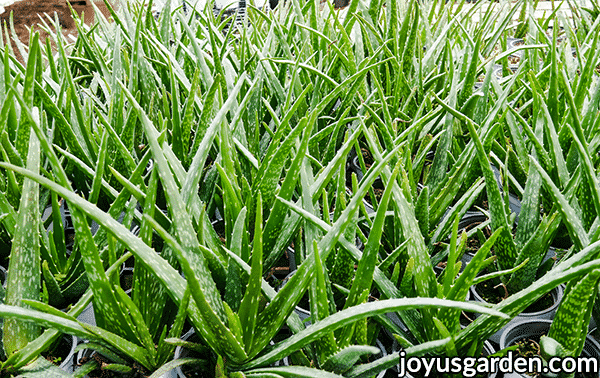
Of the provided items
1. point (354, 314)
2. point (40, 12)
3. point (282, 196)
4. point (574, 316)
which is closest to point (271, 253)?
point (282, 196)

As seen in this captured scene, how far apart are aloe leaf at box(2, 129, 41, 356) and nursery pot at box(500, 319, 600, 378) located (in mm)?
487

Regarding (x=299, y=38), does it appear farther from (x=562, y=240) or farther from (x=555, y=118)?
(x=562, y=240)

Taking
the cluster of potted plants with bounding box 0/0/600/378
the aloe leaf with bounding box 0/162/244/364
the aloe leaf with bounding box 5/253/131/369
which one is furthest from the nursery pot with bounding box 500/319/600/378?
the aloe leaf with bounding box 5/253/131/369

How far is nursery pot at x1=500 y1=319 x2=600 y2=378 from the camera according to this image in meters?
0.49

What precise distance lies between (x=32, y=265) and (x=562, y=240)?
0.69 m

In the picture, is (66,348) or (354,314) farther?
(66,348)

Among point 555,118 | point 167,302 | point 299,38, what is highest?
point 299,38

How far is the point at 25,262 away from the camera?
0.43 metres

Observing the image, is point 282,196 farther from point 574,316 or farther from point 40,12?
point 40,12

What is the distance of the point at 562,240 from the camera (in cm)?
65

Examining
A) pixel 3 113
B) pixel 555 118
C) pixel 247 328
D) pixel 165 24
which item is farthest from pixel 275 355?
pixel 165 24

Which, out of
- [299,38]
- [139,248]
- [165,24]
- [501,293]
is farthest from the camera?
[299,38]

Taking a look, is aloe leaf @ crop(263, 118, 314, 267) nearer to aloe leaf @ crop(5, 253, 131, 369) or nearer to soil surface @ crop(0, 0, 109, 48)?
aloe leaf @ crop(5, 253, 131, 369)

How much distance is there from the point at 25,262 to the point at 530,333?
1.81ft
